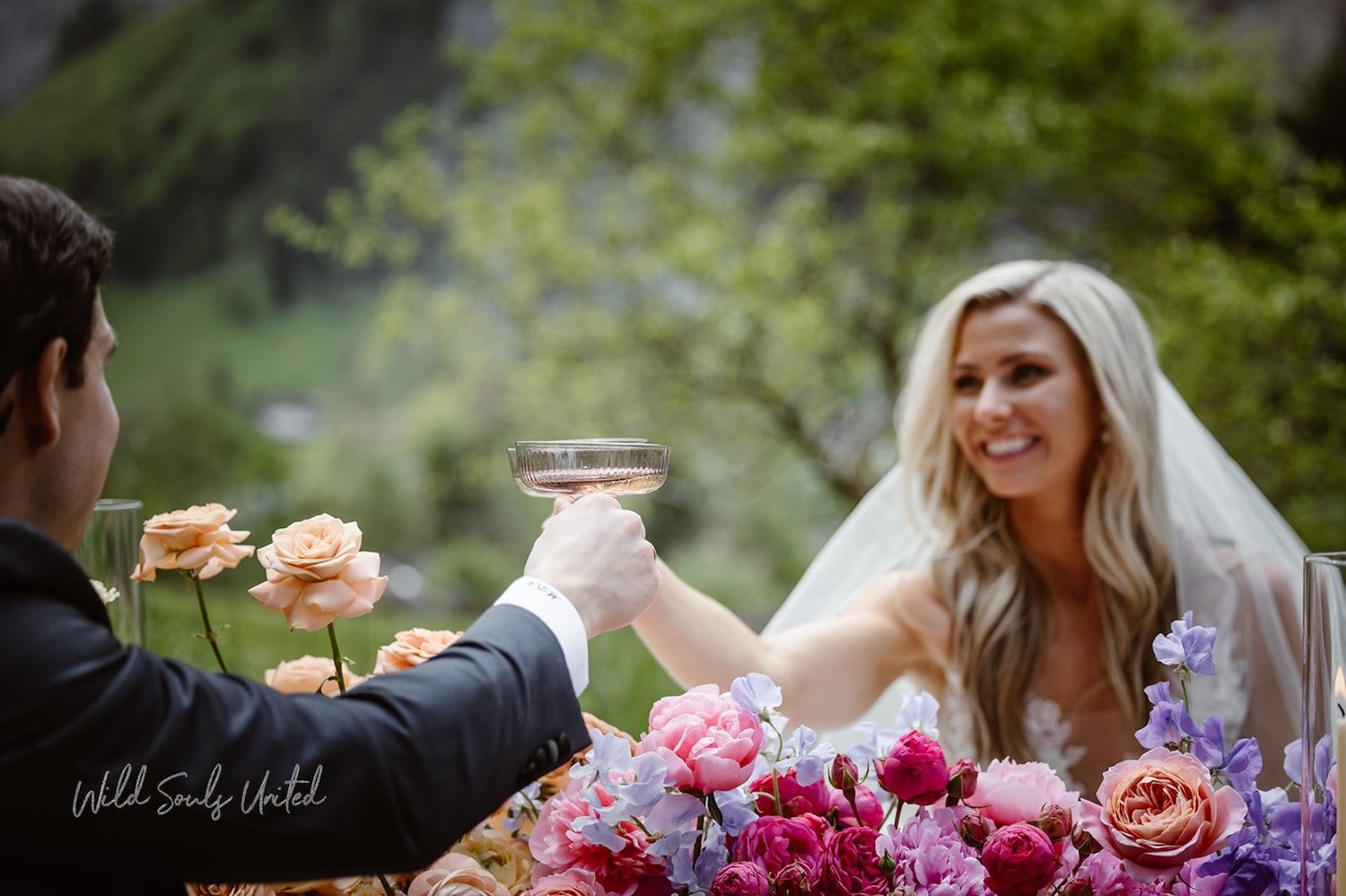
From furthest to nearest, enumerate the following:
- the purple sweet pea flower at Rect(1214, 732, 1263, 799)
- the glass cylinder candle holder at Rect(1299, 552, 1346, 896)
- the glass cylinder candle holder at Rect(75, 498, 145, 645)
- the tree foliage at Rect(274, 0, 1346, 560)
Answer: the tree foliage at Rect(274, 0, 1346, 560) → the glass cylinder candle holder at Rect(75, 498, 145, 645) → the purple sweet pea flower at Rect(1214, 732, 1263, 799) → the glass cylinder candle holder at Rect(1299, 552, 1346, 896)

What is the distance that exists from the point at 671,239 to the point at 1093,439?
355 centimetres

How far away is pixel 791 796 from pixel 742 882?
0.37 ft

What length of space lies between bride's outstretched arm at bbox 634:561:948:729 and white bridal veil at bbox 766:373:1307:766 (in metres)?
0.09

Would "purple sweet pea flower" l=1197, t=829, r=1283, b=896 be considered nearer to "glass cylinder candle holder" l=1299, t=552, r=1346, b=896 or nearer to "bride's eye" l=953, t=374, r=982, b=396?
"glass cylinder candle holder" l=1299, t=552, r=1346, b=896

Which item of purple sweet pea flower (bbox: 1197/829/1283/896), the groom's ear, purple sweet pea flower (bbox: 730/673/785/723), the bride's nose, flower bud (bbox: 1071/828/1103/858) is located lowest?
flower bud (bbox: 1071/828/1103/858)

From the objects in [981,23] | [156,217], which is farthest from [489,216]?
[981,23]

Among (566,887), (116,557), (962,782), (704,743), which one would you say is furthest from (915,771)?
(116,557)

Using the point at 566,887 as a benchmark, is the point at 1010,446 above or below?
above

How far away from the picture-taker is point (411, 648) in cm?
92

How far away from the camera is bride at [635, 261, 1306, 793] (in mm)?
1962

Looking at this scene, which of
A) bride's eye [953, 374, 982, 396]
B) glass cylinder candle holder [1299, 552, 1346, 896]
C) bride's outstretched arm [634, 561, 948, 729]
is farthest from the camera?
bride's eye [953, 374, 982, 396]

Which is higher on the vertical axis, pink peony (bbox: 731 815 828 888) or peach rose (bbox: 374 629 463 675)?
peach rose (bbox: 374 629 463 675)

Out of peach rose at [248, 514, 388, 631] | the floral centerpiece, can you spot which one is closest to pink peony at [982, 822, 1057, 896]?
the floral centerpiece

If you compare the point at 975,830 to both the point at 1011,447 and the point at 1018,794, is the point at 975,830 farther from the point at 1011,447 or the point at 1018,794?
the point at 1011,447
